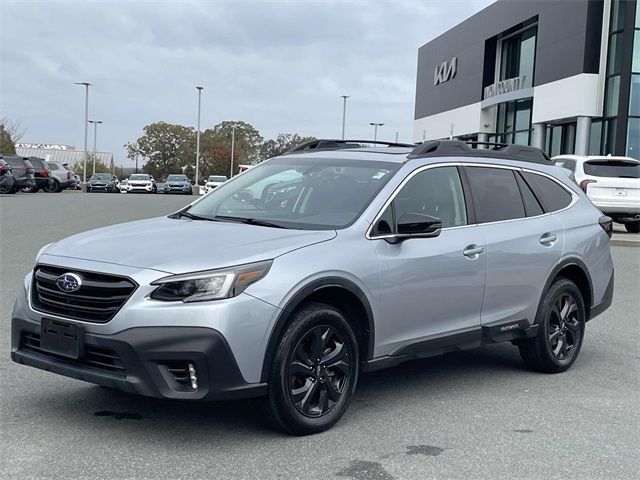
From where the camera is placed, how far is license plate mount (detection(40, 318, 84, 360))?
4.18m

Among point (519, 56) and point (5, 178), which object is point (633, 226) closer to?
point (5, 178)

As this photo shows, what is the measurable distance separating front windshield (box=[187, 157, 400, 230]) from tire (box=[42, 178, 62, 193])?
117 feet

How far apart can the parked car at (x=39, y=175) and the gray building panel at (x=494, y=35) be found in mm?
25080

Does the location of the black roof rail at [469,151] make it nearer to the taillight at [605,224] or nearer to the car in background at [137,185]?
the taillight at [605,224]

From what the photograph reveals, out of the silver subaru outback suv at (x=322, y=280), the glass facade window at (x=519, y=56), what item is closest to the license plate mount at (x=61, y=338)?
the silver subaru outback suv at (x=322, y=280)

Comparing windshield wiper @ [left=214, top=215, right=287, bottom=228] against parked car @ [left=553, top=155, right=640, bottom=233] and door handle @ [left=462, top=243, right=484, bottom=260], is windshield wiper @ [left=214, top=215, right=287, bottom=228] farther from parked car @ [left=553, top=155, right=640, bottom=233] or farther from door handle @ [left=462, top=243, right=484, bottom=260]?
parked car @ [left=553, top=155, right=640, bottom=233]

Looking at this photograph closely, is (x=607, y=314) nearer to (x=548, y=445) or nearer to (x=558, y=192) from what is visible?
(x=558, y=192)

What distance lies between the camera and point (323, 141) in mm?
6402

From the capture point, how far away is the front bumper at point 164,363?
13.1 feet

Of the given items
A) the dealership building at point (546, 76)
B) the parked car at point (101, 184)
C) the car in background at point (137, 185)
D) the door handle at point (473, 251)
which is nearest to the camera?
the door handle at point (473, 251)

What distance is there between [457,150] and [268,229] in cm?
180

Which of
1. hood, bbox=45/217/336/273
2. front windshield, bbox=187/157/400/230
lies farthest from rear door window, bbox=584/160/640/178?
hood, bbox=45/217/336/273

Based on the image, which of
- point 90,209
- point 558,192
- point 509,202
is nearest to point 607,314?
point 558,192

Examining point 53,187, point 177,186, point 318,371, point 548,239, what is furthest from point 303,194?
point 177,186
